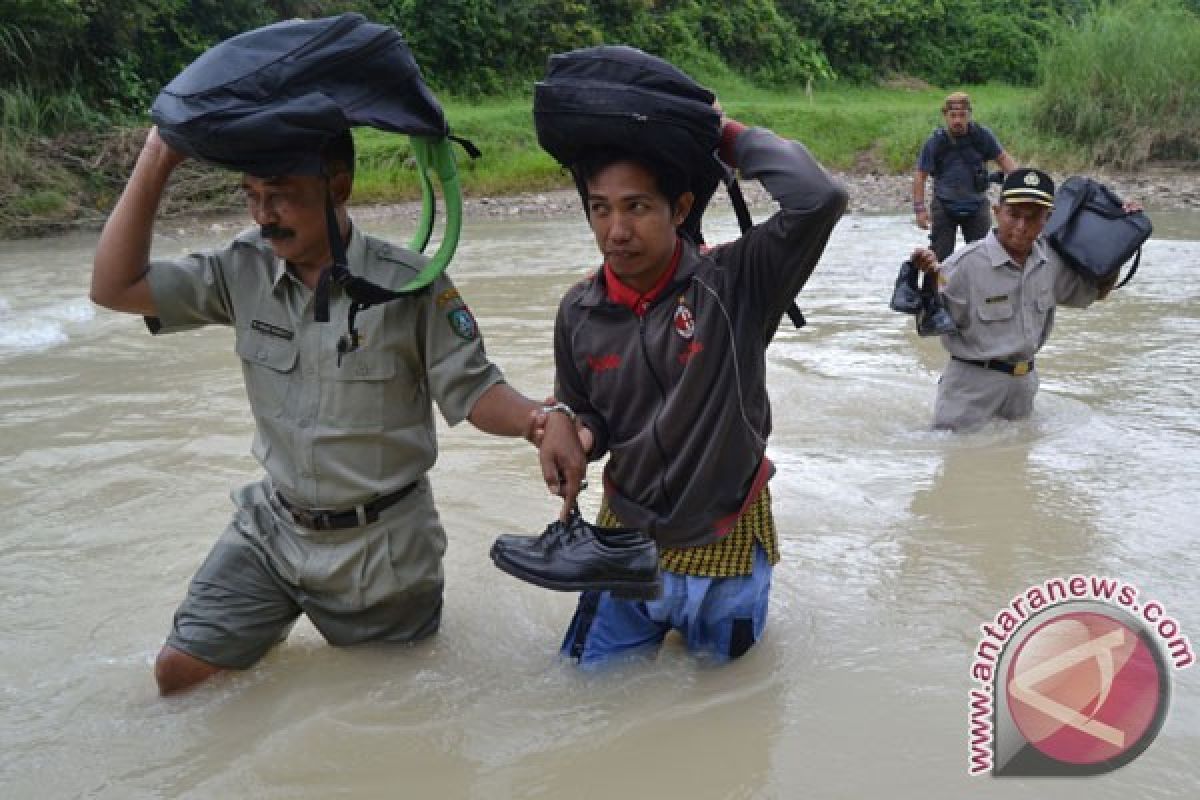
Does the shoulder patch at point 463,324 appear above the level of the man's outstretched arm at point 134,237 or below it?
below

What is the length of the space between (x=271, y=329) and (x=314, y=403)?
22 centimetres

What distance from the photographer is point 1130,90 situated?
19.3m

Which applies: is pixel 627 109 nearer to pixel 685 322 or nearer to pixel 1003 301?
pixel 685 322

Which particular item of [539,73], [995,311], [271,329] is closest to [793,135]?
[539,73]

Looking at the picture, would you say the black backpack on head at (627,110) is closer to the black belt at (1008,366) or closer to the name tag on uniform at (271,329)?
the name tag on uniform at (271,329)

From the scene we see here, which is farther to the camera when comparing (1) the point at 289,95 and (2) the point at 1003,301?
(2) the point at 1003,301

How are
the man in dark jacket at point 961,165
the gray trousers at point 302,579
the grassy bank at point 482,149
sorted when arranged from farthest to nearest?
the grassy bank at point 482,149 < the man in dark jacket at point 961,165 < the gray trousers at point 302,579

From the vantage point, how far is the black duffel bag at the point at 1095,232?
5137mm

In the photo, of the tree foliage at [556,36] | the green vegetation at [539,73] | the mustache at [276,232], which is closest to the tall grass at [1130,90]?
the green vegetation at [539,73]

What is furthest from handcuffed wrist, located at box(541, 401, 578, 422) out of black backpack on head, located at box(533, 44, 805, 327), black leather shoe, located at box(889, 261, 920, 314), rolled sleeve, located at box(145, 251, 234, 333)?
black leather shoe, located at box(889, 261, 920, 314)

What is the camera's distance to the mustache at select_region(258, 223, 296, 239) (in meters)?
2.73

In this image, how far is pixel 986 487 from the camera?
15.5ft

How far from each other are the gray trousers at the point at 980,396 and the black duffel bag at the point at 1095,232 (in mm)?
572

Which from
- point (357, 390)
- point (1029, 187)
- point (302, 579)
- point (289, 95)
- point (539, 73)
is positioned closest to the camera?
point (289, 95)
